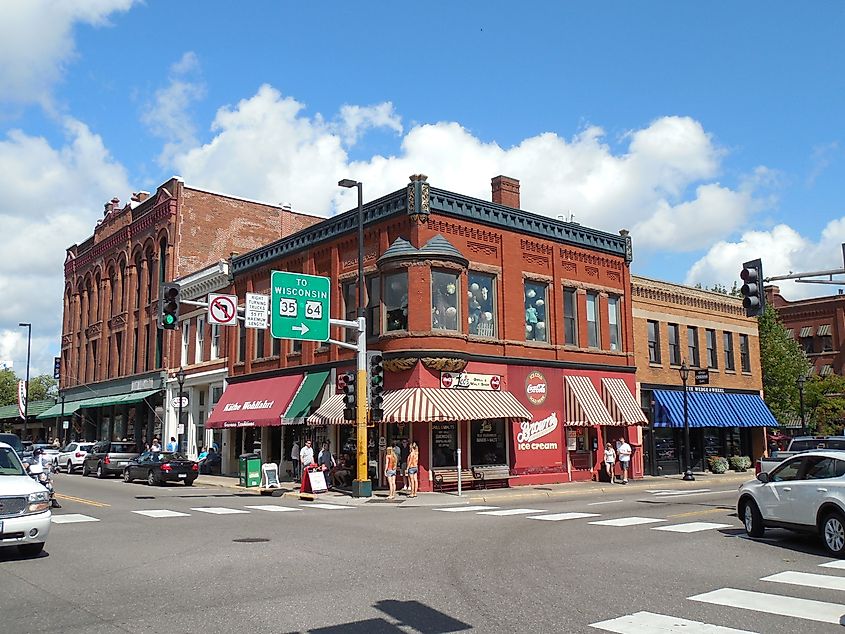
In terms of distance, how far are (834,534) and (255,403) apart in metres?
26.6

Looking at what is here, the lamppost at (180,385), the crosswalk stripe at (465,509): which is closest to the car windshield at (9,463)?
the crosswalk stripe at (465,509)

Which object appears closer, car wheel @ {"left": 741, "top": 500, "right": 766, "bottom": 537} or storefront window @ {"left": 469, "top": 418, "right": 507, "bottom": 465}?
car wheel @ {"left": 741, "top": 500, "right": 766, "bottom": 537}

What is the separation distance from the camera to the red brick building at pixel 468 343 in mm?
27891

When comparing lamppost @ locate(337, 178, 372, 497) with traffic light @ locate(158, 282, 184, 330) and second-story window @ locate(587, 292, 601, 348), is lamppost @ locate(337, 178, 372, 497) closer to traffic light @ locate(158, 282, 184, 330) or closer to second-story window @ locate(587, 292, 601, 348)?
traffic light @ locate(158, 282, 184, 330)

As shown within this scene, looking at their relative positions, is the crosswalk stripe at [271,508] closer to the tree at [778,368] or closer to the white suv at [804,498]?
the white suv at [804,498]

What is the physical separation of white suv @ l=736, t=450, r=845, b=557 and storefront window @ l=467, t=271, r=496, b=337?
15.8 meters

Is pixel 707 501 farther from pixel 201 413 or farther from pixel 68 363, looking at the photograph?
pixel 68 363

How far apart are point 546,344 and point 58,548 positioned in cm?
2184

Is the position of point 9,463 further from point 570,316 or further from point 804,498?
point 570,316

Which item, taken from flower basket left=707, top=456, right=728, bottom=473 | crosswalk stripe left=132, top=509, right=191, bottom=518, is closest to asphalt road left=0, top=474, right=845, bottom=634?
crosswalk stripe left=132, top=509, right=191, bottom=518

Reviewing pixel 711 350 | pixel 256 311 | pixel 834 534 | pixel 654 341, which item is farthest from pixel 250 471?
pixel 711 350

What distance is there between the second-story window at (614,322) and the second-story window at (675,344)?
416cm

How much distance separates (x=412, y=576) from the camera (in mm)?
10477

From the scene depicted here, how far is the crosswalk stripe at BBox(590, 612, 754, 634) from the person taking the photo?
7.50 meters
